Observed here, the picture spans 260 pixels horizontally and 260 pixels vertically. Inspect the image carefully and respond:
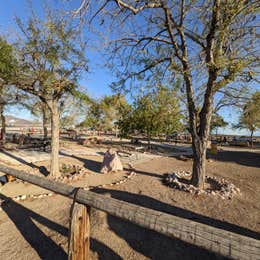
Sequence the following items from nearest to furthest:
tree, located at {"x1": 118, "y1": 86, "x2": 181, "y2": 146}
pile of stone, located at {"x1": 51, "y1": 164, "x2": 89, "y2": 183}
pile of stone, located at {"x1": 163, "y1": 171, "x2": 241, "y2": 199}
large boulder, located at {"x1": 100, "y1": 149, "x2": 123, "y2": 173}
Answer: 1. pile of stone, located at {"x1": 163, "y1": 171, "x2": 241, "y2": 199}
2. pile of stone, located at {"x1": 51, "y1": 164, "x2": 89, "y2": 183}
3. large boulder, located at {"x1": 100, "y1": 149, "x2": 123, "y2": 173}
4. tree, located at {"x1": 118, "y1": 86, "x2": 181, "y2": 146}

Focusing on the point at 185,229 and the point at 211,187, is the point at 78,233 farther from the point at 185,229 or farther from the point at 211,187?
the point at 211,187

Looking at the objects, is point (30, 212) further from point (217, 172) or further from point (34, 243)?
point (217, 172)

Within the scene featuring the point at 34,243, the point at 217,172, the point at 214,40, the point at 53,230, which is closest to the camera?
the point at 34,243

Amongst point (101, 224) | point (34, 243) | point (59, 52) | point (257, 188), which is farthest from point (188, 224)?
point (59, 52)

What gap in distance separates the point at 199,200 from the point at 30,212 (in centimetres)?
458

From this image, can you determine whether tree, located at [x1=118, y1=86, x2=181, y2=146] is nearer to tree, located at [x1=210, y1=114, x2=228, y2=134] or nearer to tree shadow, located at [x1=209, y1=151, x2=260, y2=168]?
tree, located at [x1=210, y1=114, x2=228, y2=134]

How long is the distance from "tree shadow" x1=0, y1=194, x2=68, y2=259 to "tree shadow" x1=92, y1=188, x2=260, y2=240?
207cm

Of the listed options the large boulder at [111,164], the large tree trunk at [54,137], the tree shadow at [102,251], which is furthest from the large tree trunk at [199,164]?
the large tree trunk at [54,137]

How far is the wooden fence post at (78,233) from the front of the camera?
217 centimetres

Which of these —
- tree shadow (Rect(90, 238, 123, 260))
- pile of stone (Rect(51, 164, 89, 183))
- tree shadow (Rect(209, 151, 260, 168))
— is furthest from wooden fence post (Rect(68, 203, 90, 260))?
tree shadow (Rect(209, 151, 260, 168))

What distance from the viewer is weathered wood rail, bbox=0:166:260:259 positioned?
1.32m

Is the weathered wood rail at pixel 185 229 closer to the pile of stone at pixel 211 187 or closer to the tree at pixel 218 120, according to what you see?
the pile of stone at pixel 211 187

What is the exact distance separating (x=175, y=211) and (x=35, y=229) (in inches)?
126

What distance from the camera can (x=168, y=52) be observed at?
6668mm
